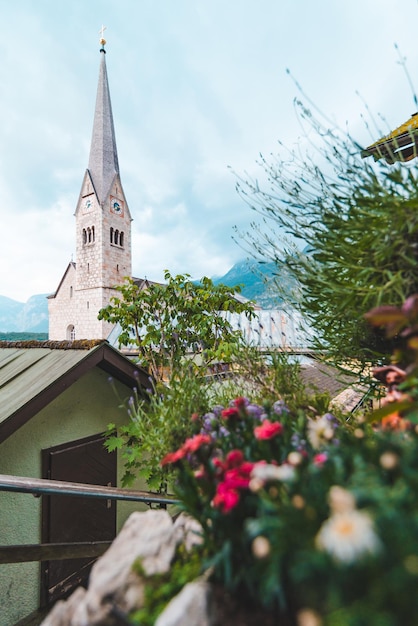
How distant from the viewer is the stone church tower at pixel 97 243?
30.4m

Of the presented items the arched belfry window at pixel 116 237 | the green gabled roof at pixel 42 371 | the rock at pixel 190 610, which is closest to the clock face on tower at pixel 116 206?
the arched belfry window at pixel 116 237

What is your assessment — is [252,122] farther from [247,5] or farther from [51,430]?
[51,430]

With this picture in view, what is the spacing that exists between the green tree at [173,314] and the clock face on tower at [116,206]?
3021cm

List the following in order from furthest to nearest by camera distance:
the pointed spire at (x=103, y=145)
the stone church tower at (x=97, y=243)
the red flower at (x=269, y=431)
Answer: the pointed spire at (x=103, y=145) → the stone church tower at (x=97, y=243) → the red flower at (x=269, y=431)

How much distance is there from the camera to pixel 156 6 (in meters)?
6.34

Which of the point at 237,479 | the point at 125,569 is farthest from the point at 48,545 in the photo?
the point at 237,479

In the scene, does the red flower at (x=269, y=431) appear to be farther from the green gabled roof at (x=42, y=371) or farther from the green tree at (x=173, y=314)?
the green tree at (x=173, y=314)

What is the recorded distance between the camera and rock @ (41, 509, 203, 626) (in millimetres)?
841

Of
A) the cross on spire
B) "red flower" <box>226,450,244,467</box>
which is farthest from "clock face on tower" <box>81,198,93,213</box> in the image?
"red flower" <box>226,450,244,467</box>

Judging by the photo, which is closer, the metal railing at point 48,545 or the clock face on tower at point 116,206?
the metal railing at point 48,545

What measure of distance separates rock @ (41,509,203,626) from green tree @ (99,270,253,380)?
3.68 metres

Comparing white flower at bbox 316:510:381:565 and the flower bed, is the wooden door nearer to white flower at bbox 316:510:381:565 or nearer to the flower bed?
the flower bed

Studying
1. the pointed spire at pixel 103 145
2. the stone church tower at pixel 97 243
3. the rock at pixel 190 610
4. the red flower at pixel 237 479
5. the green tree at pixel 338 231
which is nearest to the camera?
the rock at pixel 190 610

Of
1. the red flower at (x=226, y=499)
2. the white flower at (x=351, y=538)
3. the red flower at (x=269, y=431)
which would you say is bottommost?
the red flower at (x=226, y=499)
